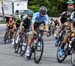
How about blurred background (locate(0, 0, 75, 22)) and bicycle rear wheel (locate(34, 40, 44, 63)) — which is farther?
blurred background (locate(0, 0, 75, 22))

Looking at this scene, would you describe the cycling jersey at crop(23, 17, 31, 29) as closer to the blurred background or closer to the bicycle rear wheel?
the bicycle rear wheel

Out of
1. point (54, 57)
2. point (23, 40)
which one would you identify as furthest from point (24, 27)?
point (54, 57)

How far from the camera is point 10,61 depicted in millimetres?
15055

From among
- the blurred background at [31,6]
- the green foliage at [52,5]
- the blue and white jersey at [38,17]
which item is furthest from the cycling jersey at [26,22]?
the green foliage at [52,5]

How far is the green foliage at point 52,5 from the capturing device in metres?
70.8

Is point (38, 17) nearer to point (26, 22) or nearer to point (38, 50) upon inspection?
point (38, 50)

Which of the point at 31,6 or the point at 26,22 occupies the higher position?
the point at 26,22

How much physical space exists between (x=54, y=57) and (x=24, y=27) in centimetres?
170

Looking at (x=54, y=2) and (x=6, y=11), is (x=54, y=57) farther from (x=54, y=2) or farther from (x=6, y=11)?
(x=54, y=2)

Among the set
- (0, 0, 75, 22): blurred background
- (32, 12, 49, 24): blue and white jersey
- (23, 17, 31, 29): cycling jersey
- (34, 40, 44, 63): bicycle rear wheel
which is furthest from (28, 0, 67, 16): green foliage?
(34, 40, 44, 63): bicycle rear wheel

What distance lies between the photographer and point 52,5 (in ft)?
240

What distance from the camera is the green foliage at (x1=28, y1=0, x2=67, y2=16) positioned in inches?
2788

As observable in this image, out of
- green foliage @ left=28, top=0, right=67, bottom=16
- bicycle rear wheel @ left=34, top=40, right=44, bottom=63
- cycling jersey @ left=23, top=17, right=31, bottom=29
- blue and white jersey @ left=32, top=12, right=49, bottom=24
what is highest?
blue and white jersey @ left=32, top=12, right=49, bottom=24

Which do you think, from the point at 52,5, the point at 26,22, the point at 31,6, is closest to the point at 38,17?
the point at 26,22
